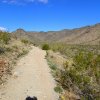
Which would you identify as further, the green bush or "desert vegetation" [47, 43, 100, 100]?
"desert vegetation" [47, 43, 100, 100]

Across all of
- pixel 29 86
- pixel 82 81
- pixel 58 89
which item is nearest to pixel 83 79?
pixel 82 81

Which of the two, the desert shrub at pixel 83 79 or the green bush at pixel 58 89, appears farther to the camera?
the desert shrub at pixel 83 79

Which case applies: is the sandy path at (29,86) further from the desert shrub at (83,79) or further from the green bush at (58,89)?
the desert shrub at (83,79)

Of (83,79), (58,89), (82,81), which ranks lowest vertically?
(58,89)

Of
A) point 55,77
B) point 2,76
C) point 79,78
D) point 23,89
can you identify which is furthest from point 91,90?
point 2,76

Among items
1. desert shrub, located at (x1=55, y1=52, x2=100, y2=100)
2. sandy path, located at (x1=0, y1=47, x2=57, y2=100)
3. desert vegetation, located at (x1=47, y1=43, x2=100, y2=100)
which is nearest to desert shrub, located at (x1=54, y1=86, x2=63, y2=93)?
desert vegetation, located at (x1=47, y1=43, x2=100, y2=100)

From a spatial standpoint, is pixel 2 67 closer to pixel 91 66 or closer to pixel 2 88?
pixel 2 88

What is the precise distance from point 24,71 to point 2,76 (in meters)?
3.00

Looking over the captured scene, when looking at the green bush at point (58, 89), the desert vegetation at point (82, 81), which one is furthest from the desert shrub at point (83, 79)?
the green bush at point (58, 89)

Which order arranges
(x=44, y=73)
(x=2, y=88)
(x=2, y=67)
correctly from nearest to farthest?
(x=2, y=88)
(x=2, y=67)
(x=44, y=73)

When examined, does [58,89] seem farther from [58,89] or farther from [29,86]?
[29,86]

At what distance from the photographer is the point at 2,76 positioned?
1548cm

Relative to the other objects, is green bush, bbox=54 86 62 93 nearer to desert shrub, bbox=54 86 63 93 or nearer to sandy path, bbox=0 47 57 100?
desert shrub, bbox=54 86 63 93

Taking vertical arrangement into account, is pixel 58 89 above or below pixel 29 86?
below
